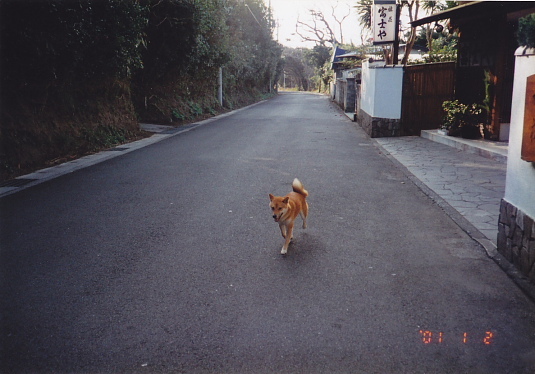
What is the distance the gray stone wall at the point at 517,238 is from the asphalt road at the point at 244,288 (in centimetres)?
22

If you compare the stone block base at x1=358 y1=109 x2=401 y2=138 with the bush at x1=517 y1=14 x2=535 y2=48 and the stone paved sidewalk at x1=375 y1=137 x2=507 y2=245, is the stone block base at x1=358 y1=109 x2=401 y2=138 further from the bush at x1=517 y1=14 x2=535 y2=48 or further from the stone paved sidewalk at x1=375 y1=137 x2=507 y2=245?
the bush at x1=517 y1=14 x2=535 y2=48

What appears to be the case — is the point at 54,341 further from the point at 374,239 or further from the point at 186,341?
the point at 374,239

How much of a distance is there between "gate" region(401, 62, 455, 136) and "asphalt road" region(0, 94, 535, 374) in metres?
8.49

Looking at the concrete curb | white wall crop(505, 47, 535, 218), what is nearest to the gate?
the concrete curb

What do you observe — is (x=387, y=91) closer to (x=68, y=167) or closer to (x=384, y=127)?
(x=384, y=127)

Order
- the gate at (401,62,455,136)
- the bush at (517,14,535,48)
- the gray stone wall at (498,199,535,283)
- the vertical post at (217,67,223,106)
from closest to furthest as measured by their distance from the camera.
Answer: the bush at (517,14,535,48), the gray stone wall at (498,199,535,283), the gate at (401,62,455,136), the vertical post at (217,67,223,106)

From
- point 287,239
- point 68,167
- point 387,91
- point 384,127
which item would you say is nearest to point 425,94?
point 387,91

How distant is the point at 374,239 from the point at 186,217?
2565 millimetres

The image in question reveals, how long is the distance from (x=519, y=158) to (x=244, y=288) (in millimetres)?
3022

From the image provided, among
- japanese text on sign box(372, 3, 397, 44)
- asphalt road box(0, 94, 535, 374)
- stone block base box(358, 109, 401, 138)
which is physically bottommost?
asphalt road box(0, 94, 535, 374)

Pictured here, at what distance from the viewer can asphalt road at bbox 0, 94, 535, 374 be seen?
3.12 meters

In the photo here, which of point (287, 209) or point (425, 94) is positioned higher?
point (425, 94)

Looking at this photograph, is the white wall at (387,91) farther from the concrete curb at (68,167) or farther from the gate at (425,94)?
the concrete curb at (68,167)

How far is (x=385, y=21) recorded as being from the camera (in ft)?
55.1
